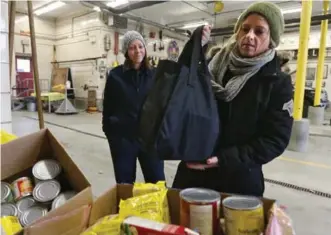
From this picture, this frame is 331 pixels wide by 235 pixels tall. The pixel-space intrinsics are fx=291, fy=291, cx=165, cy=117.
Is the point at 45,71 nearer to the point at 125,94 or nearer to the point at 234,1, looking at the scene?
the point at 234,1

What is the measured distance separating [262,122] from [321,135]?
222 inches

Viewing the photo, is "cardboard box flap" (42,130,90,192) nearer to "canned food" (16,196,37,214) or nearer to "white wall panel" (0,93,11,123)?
"canned food" (16,196,37,214)

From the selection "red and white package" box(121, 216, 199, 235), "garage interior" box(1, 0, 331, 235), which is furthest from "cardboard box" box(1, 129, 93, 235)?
"garage interior" box(1, 0, 331, 235)

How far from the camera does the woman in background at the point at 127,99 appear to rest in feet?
6.00

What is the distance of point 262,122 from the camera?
985 millimetres

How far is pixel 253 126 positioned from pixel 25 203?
2.70 feet

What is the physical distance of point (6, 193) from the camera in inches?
38.9

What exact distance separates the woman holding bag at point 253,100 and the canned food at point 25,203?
22.1 inches

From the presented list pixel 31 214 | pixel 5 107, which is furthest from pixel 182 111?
pixel 5 107

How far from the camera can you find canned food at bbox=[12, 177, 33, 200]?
997 millimetres

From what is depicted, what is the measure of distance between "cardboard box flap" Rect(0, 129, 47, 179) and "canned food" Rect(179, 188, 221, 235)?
1.89 ft

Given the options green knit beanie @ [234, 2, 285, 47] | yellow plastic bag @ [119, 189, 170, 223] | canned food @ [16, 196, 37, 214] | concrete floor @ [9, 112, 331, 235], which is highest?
green knit beanie @ [234, 2, 285, 47]

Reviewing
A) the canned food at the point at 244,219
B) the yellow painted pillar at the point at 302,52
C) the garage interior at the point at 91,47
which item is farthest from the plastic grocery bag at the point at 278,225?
the garage interior at the point at 91,47

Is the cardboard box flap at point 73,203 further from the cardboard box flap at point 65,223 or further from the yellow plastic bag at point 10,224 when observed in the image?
the yellow plastic bag at point 10,224
